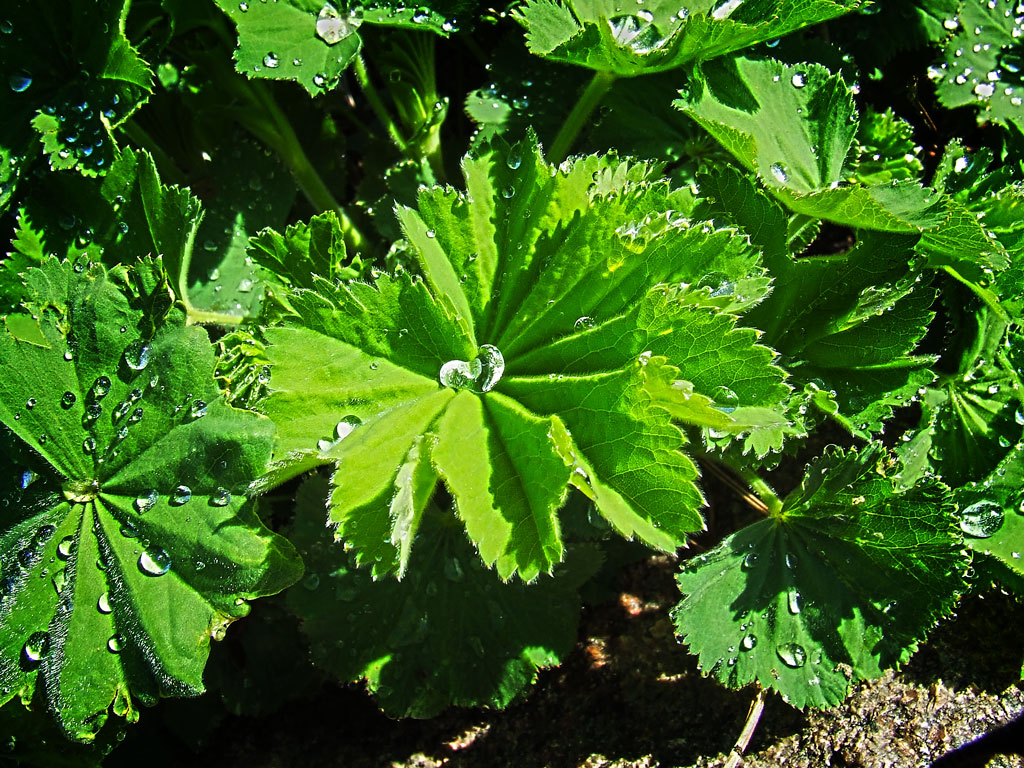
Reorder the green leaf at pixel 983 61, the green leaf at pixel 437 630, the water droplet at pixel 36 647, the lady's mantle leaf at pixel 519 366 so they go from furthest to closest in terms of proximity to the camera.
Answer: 1. the green leaf at pixel 983 61
2. the green leaf at pixel 437 630
3. the water droplet at pixel 36 647
4. the lady's mantle leaf at pixel 519 366

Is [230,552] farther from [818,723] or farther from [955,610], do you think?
[955,610]

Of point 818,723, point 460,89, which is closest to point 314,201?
point 460,89

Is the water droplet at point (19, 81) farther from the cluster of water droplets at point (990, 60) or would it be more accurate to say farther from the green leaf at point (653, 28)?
the cluster of water droplets at point (990, 60)

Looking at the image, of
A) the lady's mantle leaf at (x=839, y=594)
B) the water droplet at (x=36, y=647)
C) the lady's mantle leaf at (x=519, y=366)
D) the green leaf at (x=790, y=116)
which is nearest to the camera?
the lady's mantle leaf at (x=519, y=366)

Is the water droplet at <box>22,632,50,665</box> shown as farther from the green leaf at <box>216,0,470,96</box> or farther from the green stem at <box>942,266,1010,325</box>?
the green stem at <box>942,266,1010,325</box>

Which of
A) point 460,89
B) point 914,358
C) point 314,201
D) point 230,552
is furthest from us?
point 460,89

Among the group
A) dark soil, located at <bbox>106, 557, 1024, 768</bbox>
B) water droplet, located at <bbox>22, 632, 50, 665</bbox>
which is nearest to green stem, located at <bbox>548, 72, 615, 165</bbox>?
dark soil, located at <bbox>106, 557, 1024, 768</bbox>

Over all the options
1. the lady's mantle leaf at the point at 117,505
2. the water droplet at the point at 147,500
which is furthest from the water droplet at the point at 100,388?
the water droplet at the point at 147,500
